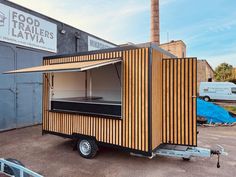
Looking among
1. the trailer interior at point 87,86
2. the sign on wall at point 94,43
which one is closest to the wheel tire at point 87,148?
the trailer interior at point 87,86

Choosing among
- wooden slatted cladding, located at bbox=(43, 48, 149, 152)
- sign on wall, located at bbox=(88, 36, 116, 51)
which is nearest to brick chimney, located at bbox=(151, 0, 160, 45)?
sign on wall, located at bbox=(88, 36, 116, 51)

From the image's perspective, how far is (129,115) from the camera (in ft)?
14.5

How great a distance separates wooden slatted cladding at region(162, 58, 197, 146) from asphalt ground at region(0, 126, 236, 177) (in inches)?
24.0

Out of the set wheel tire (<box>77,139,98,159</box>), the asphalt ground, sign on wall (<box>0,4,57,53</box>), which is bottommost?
the asphalt ground

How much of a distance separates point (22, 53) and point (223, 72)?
37037 millimetres

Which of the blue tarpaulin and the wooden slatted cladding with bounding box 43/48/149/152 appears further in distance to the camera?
the blue tarpaulin

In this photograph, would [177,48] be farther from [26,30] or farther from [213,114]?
[26,30]

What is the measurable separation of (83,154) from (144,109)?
2112mm

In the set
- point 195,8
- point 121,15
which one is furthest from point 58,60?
point 195,8

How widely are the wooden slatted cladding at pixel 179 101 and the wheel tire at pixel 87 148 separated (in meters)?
1.75

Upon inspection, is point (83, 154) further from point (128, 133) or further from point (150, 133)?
point (150, 133)

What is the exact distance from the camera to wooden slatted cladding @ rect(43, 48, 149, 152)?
4219 mm

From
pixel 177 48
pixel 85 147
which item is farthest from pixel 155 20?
pixel 85 147

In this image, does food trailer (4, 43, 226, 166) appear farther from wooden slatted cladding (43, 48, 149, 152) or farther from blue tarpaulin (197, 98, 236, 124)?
blue tarpaulin (197, 98, 236, 124)
